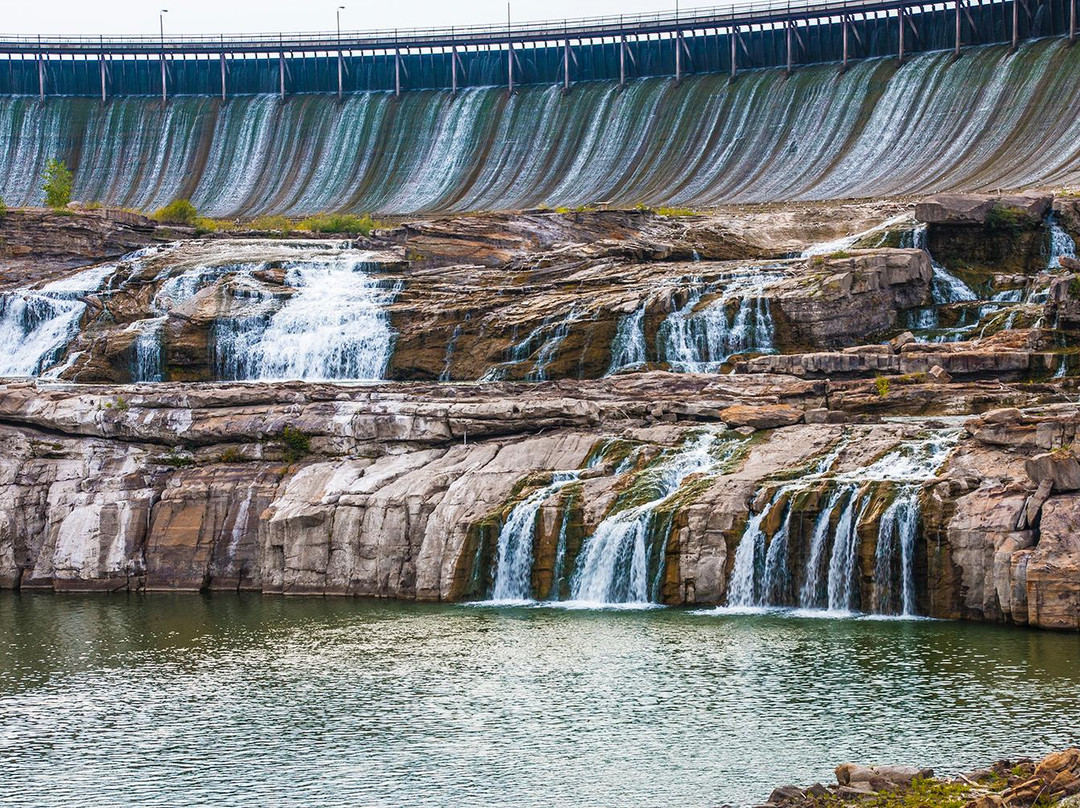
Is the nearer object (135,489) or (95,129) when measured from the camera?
(135,489)

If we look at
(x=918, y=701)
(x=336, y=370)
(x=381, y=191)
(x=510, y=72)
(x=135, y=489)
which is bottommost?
(x=918, y=701)

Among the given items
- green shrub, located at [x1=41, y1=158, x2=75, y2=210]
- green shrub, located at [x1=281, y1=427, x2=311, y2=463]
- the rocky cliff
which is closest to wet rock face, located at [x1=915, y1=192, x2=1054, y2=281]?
the rocky cliff

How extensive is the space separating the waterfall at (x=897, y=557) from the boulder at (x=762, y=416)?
763cm

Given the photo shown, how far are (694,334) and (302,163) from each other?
5668cm

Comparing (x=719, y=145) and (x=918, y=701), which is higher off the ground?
(x=719, y=145)

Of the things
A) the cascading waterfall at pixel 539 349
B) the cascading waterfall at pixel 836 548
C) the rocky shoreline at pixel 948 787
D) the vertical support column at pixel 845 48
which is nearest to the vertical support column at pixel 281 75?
the vertical support column at pixel 845 48

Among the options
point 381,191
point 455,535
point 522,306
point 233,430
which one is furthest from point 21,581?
point 381,191

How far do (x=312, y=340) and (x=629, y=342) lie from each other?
13552 millimetres

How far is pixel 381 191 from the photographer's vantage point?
108 meters

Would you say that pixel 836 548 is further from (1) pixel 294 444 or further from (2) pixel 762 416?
(1) pixel 294 444

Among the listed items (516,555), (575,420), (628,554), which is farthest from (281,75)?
(628,554)

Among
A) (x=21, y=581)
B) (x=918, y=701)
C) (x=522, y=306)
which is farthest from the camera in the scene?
(x=522, y=306)

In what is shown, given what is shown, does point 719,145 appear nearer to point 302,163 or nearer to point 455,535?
point 302,163

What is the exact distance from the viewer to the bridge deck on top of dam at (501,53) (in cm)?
10244
